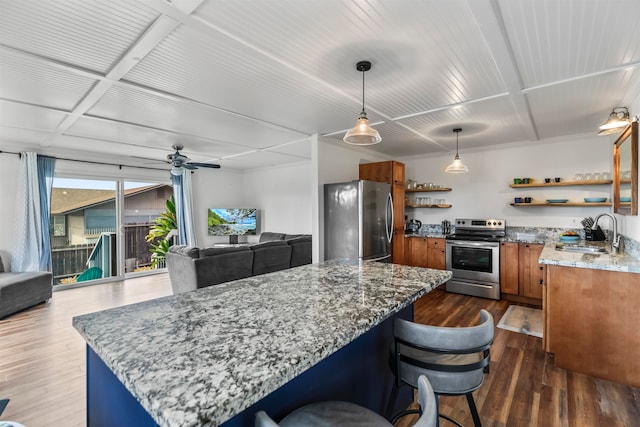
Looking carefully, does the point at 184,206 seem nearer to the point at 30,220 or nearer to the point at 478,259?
the point at 30,220

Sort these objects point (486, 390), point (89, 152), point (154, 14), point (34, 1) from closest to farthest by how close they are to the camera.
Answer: point (34, 1), point (154, 14), point (486, 390), point (89, 152)

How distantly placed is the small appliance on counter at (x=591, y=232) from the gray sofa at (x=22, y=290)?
7.41 metres

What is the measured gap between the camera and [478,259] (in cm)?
455

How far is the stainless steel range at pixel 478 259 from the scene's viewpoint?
4.41 metres

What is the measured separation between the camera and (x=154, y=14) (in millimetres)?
1680

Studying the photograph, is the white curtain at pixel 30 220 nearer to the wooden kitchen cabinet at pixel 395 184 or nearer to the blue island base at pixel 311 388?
the blue island base at pixel 311 388

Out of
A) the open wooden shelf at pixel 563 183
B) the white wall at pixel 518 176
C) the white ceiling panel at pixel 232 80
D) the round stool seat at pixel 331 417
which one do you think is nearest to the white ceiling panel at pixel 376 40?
the white ceiling panel at pixel 232 80

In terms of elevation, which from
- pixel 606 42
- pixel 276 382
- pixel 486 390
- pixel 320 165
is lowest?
pixel 486 390

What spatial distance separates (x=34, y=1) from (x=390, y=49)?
2044 mm

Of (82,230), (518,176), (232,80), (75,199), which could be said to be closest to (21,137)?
(75,199)

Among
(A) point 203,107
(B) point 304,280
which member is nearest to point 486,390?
(B) point 304,280

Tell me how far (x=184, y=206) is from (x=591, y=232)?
22.8 ft

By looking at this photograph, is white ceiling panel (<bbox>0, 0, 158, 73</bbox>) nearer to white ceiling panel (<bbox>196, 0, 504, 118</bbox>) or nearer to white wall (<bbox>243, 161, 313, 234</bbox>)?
white ceiling panel (<bbox>196, 0, 504, 118</bbox>)

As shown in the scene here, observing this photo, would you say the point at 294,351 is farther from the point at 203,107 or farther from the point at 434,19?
the point at 203,107
